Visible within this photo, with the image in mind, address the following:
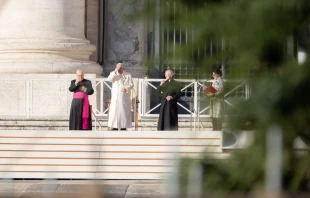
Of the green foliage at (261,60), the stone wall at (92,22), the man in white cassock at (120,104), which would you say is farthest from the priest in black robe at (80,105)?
the green foliage at (261,60)

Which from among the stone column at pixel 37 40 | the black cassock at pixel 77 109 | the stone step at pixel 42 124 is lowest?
the stone step at pixel 42 124

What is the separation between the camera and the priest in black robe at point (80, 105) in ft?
53.8

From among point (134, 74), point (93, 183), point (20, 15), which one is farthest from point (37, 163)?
point (93, 183)

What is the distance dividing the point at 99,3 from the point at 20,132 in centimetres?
811

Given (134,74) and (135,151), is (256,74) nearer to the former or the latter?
(135,151)

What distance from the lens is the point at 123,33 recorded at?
2162 centimetres

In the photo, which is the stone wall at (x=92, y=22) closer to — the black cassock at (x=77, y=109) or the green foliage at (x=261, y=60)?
the black cassock at (x=77, y=109)

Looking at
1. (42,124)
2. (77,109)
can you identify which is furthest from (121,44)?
(77,109)

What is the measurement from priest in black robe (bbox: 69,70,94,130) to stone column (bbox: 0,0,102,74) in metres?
2.68

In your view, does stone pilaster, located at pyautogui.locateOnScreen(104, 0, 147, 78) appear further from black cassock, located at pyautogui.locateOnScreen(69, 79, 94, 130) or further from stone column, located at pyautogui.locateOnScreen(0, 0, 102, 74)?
black cassock, located at pyautogui.locateOnScreen(69, 79, 94, 130)

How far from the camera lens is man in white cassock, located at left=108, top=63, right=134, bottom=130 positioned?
16.7 m

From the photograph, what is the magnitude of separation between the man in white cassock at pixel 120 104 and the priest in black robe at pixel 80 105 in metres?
0.47

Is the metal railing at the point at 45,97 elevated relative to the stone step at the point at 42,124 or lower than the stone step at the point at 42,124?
elevated

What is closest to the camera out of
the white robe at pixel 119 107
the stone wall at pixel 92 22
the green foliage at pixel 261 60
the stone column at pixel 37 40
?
the green foliage at pixel 261 60
